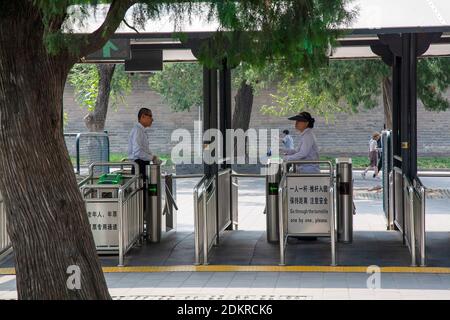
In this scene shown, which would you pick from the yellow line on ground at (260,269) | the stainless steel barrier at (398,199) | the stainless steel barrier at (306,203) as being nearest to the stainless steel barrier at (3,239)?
the yellow line on ground at (260,269)

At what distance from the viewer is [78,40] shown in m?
5.93

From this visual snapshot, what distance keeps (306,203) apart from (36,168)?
544cm

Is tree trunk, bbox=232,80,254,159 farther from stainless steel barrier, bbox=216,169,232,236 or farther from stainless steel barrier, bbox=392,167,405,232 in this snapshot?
stainless steel barrier, bbox=392,167,405,232

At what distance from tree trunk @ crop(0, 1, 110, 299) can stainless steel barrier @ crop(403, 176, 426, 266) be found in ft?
14.9

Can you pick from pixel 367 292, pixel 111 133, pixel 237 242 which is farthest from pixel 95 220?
pixel 111 133

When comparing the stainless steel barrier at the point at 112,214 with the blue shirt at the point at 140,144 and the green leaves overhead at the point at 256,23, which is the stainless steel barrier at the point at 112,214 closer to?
the blue shirt at the point at 140,144

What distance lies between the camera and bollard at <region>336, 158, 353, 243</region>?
37.8ft

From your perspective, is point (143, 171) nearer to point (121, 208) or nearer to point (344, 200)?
point (121, 208)

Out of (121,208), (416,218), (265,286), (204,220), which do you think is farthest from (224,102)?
(265,286)

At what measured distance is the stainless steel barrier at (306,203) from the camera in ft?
36.7

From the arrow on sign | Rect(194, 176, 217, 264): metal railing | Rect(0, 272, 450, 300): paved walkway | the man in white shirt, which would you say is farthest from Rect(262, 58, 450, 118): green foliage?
Rect(0, 272, 450, 300): paved walkway

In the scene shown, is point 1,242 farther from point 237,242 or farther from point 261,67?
point 261,67

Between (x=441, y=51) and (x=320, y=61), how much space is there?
29.1 feet

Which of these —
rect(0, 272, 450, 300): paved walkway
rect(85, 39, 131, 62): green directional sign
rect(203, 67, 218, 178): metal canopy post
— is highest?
rect(85, 39, 131, 62): green directional sign
